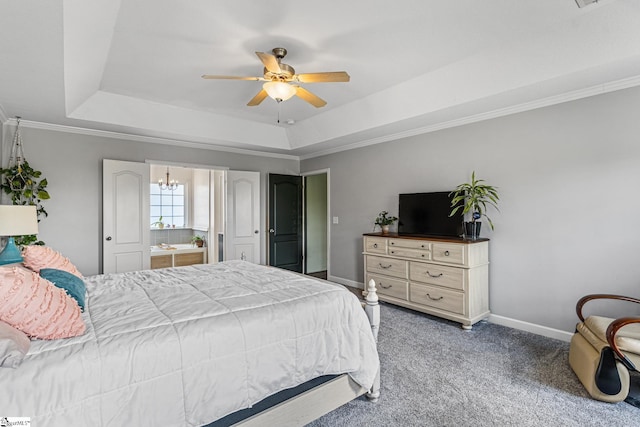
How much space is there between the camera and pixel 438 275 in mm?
3688

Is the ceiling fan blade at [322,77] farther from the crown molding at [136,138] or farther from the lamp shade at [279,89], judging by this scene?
the crown molding at [136,138]

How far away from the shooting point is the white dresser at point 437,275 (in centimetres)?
347

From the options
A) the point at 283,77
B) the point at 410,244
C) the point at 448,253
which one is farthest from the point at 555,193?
the point at 283,77

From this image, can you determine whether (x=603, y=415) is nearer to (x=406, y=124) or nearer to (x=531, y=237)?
(x=531, y=237)

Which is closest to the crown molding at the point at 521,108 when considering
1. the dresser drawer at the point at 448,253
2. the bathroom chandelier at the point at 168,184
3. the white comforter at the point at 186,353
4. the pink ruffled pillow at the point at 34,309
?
the dresser drawer at the point at 448,253

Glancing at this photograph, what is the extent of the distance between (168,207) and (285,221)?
8.28 feet

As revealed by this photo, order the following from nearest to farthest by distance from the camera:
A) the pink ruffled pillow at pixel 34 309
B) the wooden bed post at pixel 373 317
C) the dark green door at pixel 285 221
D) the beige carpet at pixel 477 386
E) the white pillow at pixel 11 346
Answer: the white pillow at pixel 11 346, the pink ruffled pillow at pixel 34 309, the beige carpet at pixel 477 386, the wooden bed post at pixel 373 317, the dark green door at pixel 285 221

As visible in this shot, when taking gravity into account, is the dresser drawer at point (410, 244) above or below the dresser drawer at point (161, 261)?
above

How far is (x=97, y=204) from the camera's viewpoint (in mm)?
4348

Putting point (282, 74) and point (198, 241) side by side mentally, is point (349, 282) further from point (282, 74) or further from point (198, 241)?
point (282, 74)

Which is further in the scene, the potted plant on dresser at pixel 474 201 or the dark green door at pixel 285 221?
the dark green door at pixel 285 221

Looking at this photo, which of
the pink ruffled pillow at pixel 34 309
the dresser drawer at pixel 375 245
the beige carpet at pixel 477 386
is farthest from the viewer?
the dresser drawer at pixel 375 245

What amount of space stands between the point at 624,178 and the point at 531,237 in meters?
0.91

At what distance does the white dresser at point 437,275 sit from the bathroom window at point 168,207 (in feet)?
14.4
